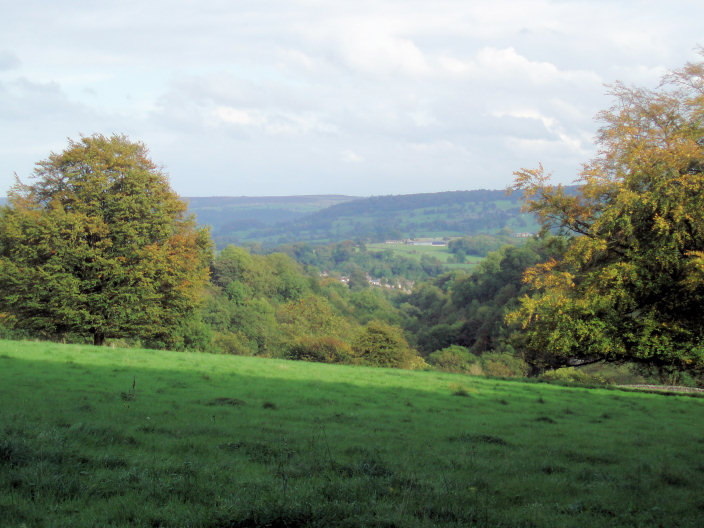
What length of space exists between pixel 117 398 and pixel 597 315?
1615 centimetres

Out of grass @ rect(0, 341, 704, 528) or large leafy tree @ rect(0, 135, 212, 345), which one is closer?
grass @ rect(0, 341, 704, 528)

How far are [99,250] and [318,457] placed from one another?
79.1 feet

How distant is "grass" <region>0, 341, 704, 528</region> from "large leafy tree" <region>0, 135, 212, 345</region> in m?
11.4

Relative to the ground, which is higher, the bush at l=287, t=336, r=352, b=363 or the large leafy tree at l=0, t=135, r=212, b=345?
the large leafy tree at l=0, t=135, r=212, b=345

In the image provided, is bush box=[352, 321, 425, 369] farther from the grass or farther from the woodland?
the grass

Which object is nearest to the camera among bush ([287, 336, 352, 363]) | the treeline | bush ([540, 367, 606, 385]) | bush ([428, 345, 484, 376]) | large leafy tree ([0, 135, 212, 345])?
large leafy tree ([0, 135, 212, 345])

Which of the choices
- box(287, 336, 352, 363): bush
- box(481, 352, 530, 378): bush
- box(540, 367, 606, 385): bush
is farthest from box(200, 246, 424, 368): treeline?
box(481, 352, 530, 378): bush

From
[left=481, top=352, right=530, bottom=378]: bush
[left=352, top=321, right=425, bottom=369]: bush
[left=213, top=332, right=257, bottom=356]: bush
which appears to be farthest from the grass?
[left=213, top=332, right=257, bottom=356]: bush

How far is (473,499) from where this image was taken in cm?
604

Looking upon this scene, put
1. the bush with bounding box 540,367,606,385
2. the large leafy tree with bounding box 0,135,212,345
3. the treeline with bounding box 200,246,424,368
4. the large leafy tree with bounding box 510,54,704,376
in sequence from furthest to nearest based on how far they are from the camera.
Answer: the treeline with bounding box 200,246,424,368 < the bush with bounding box 540,367,606,385 < the large leafy tree with bounding box 0,135,212,345 < the large leafy tree with bounding box 510,54,704,376

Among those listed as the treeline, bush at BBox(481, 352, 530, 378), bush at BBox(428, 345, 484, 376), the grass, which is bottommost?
bush at BBox(428, 345, 484, 376)

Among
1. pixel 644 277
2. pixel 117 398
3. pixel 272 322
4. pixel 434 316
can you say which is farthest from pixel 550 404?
pixel 434 316

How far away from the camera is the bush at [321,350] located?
1687 inches

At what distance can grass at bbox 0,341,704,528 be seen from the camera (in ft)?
17.3
